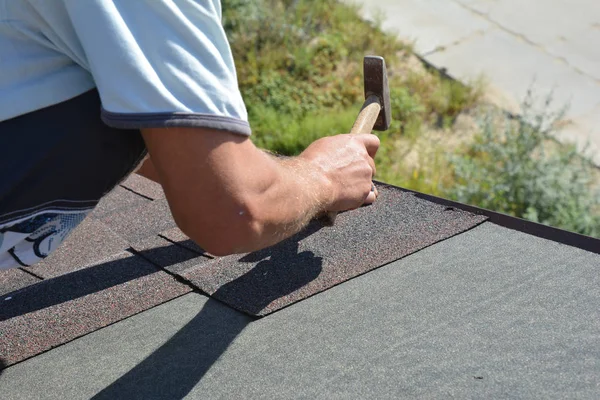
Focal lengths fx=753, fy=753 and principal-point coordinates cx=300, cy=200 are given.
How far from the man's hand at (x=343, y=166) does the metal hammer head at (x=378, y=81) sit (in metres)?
0.86

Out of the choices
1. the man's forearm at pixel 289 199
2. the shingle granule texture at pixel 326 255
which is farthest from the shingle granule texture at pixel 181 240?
the man's forearm at pixel 289 199

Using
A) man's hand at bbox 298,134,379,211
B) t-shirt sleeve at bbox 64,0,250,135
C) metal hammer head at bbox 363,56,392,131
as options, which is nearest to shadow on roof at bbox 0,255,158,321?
man's hand at bbox 298,134,379,211

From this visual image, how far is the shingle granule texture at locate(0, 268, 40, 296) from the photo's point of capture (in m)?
2.18

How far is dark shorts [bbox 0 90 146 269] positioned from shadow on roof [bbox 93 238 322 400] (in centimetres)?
38

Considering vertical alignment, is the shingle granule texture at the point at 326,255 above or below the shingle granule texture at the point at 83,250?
above

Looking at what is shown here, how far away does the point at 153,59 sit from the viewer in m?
1.19

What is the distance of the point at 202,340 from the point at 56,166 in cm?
62

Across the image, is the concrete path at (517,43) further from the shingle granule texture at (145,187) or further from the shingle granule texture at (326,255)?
the shingle granule texture at (145,187)

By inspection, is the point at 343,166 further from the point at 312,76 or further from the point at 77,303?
the point at 312,76

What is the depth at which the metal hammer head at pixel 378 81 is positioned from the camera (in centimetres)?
265

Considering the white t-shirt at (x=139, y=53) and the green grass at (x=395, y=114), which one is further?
the green grass at (x=395, y=114)

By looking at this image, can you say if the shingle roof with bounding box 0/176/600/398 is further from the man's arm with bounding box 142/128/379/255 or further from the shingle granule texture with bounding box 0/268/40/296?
the man's arm with bounding box 142/128/379/255

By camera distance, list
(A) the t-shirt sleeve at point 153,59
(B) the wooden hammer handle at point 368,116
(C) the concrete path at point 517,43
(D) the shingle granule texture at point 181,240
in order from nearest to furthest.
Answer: (A) the t-shirt sleeve at point 153,59 → (D) the shingle granule texture at point 181,240 → (B) the wooden hammer handle at point 368,116 → (C) the concrete path at point 517,43

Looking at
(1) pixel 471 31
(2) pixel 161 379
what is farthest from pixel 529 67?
(2) pixel 161 379
